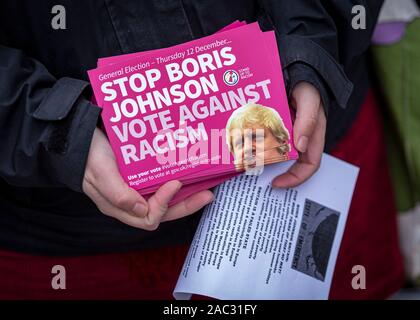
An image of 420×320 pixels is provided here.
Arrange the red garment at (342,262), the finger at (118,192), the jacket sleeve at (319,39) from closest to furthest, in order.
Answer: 1. the finger at (118,192)
2. the jacket sleeve at (319,39)
3. the red garment at (342,262)

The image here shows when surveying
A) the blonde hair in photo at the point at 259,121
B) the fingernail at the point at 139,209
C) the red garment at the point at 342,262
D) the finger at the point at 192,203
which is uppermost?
the blonde hair in photo at the point at 259,121

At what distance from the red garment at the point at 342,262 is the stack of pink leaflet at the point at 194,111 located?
13.5 inches

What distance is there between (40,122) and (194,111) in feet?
0.74

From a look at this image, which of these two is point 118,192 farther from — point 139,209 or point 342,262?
point 342,262

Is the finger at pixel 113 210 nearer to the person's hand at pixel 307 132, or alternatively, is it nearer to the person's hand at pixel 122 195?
the person's hand at pixel 122 195

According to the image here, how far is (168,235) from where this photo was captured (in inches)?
41.1

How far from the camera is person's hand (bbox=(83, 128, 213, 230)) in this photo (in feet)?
2.54

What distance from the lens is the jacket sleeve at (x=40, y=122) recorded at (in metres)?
0.79

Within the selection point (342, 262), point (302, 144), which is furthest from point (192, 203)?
point (342, 262)

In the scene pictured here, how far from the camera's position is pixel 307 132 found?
0.83 meters

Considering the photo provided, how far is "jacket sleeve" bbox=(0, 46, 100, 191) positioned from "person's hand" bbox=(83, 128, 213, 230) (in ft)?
0.06

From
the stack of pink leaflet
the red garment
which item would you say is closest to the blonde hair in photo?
the stack of pink leaflet

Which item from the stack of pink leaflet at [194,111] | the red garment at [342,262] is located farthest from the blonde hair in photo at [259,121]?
the red garment at [342,262]

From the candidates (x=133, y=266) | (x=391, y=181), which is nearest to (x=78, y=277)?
(x=133, y=266)
